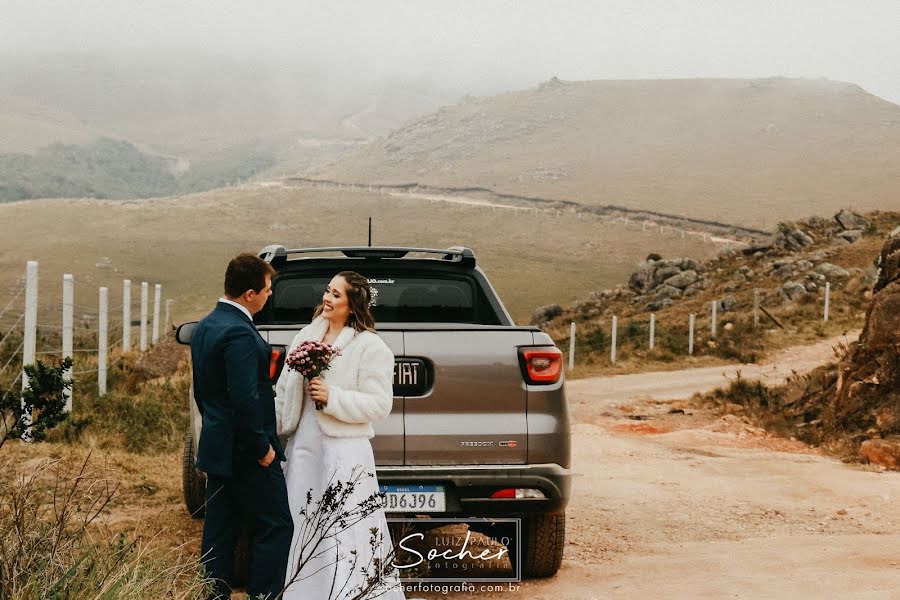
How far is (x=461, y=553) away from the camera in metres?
6.44

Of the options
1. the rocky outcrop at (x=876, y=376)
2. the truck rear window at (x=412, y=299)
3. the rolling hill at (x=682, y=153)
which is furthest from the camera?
the rolling hill at (x=682, y=153)

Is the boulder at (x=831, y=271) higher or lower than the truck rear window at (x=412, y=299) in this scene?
lower

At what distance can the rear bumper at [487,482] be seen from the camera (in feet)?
17.4

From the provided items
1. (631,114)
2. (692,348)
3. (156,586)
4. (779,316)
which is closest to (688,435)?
(156,586)

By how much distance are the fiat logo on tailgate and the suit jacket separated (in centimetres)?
A: 89

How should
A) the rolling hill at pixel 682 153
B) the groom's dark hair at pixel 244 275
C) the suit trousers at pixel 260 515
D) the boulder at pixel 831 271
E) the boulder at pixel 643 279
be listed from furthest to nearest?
the rolling hill at pixel 682 153 < the boulder at pixel 643 279 < the boulder at pixel 831 271 < the suit trousers at pixel 260 515 < the groom's dark hair at pixel 244 275

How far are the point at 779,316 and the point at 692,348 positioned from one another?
556 centimetres

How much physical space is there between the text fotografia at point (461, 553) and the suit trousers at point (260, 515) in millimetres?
889

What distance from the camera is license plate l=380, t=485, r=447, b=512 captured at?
5.36 metres

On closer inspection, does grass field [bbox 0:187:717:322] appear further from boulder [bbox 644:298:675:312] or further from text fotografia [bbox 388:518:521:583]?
text fotografia [bbox 388:518:521:583]

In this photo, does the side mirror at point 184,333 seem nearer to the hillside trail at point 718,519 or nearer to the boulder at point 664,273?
the hillside trail at point 718,519

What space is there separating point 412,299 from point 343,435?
82.1 inches

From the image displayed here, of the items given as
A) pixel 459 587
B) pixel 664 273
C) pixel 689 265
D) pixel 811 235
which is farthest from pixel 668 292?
pixel 459 587

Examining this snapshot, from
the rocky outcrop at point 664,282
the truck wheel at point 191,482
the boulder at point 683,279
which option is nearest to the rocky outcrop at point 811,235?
the rocky outcrop at point 664,282
